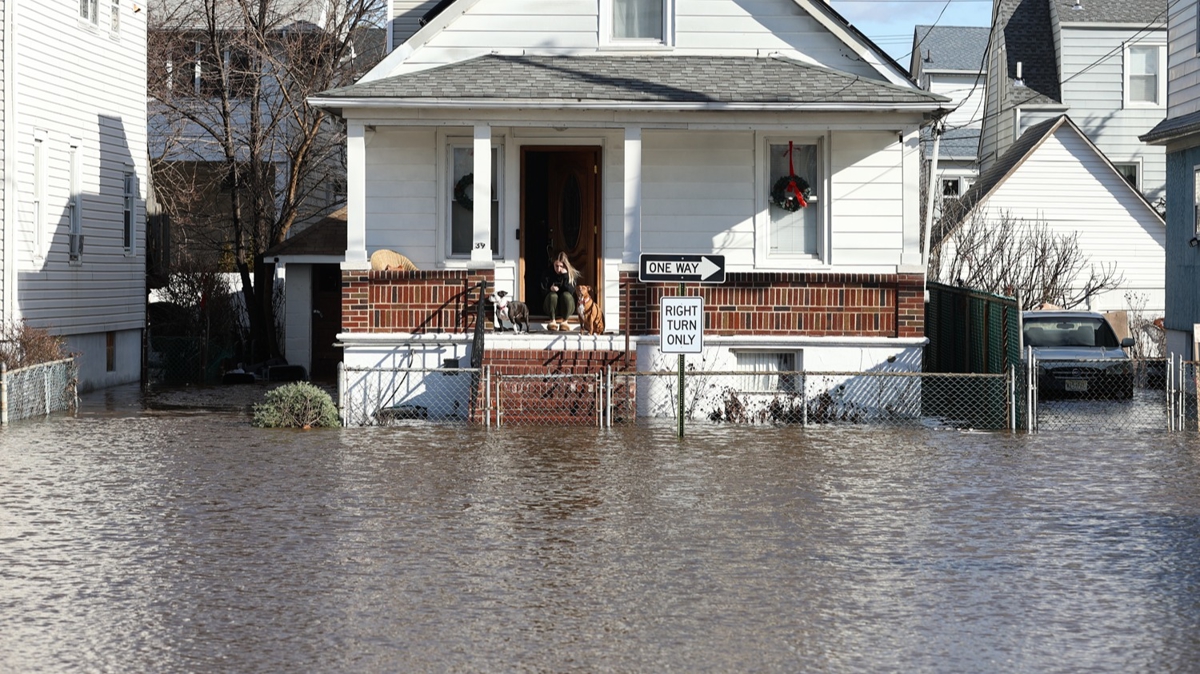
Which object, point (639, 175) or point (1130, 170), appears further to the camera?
point (1130, 170)

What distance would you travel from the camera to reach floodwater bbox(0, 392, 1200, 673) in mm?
8703

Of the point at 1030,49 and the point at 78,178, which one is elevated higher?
the point at 1030,49

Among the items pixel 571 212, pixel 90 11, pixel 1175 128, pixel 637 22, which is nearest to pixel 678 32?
pixel 637 22

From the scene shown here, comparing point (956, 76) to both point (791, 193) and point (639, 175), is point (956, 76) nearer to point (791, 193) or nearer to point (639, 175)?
point (791, 193)

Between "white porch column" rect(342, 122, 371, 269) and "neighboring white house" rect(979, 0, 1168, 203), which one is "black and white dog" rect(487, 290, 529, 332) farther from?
"neighboring white house" rect(979, 0, 1168, 203)

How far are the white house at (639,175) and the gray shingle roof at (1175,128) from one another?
17.7 ft

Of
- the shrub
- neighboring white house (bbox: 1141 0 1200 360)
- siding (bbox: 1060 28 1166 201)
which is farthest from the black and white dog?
siding (bbox: 1060 28 1166 201)

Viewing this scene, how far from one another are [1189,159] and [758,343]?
921cm

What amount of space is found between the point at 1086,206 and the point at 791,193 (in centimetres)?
1698

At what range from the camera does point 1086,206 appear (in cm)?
3812

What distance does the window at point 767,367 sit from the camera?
73.3 feet

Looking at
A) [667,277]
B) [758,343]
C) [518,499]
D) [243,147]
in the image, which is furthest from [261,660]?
[243,147]

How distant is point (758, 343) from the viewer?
22.3 metres

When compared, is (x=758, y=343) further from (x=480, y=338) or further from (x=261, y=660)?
(x=261, y=660)
